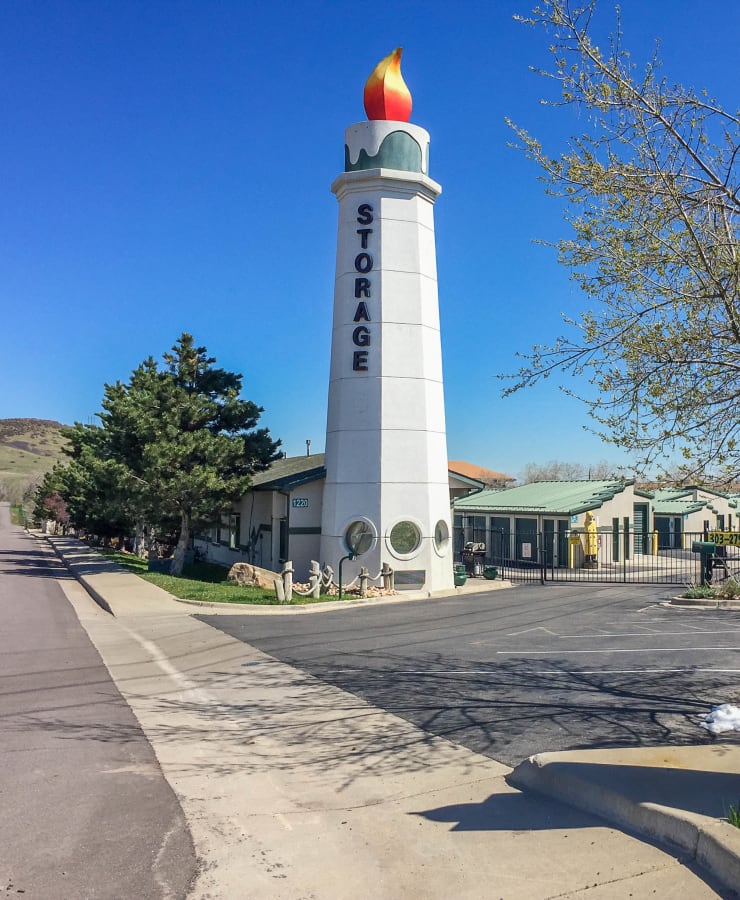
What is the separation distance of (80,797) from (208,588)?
18099 mm

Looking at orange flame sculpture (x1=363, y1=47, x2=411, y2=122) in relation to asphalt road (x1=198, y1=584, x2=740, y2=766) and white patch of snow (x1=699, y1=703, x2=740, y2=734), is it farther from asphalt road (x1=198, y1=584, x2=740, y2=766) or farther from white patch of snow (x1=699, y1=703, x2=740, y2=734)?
white patch of snow (x1=699, y1=703, x2=740, y2=734)

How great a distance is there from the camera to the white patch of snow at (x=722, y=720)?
30.2 feet

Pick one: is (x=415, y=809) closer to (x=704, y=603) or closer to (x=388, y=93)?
(x=704, y=603)

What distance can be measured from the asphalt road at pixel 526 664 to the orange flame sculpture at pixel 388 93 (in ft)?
53.2

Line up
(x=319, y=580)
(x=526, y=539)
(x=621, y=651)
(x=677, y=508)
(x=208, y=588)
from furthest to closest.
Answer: (x=677, y=508)
(x=526, y=539)
(x=208, y=588)
(x=319, y=580)
(x=621, y=651)

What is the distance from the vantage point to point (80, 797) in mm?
7172

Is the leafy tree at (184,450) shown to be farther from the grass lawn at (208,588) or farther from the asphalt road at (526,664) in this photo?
the asphalt road at (526,664)

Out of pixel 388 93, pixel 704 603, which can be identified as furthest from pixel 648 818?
pixel 388 93

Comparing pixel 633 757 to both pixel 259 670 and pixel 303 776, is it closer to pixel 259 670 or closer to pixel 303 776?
pixel 303 776

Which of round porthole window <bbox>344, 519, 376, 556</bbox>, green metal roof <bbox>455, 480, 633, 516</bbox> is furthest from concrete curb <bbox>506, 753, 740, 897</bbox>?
green metal roof <bbox>455, 480, 633, 516</bbox>

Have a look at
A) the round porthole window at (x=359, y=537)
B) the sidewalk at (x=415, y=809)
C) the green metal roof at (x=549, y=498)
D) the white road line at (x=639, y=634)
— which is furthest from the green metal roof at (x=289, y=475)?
the sidewalk at (x=415, y=809)

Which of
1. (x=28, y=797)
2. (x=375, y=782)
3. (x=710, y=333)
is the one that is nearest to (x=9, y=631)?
(x=28, y=797)

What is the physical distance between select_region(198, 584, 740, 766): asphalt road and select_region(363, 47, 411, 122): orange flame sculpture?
16.2 m

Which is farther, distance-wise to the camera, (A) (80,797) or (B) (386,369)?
(B) (386,369)
